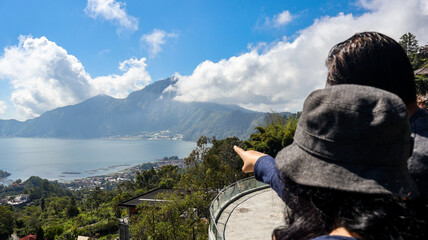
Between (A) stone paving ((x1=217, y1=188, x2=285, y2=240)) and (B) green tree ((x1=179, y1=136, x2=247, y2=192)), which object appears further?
(B) green tree ((x1=179, y1=136, x2=247, y2=192))

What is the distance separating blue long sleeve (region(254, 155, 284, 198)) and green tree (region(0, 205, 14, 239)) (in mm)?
48934

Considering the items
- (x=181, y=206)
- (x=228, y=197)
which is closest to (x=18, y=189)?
(x=181, y=206)

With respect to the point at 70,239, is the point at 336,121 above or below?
above

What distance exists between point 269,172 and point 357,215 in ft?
1.28

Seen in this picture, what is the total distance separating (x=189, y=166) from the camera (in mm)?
24219

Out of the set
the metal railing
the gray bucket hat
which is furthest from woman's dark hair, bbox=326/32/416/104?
the metal railing

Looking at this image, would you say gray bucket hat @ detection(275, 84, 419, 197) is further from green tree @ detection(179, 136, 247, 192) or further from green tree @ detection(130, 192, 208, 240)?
green tree @ detection(179, 136, 247, 192)

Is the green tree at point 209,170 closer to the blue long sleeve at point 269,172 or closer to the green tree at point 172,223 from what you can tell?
the green tree at point 172,223

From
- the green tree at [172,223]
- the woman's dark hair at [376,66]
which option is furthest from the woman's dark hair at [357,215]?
the green tree at [172,223]

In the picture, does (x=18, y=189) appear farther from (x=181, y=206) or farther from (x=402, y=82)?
(x=402, y=82)

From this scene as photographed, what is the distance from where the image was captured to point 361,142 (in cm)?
62

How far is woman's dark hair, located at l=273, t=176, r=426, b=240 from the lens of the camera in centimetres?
60

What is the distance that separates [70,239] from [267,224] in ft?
90.2

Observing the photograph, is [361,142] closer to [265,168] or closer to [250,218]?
[265,168]
